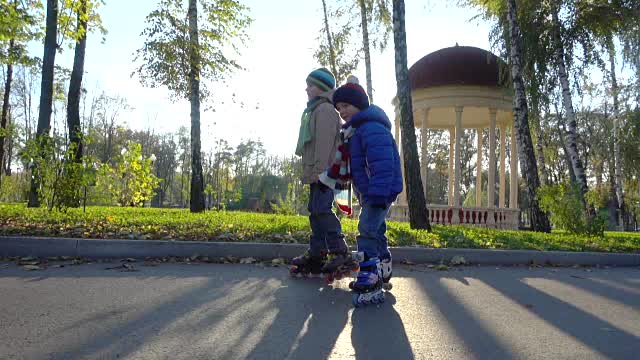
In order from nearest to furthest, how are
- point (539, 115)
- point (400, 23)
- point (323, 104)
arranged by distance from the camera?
point (323, 104), point (400, 23), point (539, 115)

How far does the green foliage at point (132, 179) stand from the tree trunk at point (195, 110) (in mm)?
3306

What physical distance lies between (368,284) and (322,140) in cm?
159

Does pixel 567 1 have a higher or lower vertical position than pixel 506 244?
higher

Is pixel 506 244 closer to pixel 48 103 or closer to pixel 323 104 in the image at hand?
pixel 323 104

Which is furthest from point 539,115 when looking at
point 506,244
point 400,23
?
point 506,244

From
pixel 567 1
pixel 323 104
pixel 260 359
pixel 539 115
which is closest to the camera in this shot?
pixel 260 359

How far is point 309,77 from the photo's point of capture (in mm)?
4828

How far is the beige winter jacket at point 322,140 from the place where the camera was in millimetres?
4605

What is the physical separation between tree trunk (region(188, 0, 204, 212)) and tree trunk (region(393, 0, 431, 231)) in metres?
6.21

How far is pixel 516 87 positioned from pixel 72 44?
1357 centimetres

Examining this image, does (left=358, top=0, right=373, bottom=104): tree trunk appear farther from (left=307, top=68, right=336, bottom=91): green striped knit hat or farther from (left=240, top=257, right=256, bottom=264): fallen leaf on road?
(left=307, top=68, right=336, bottom=91): green striped knit hat

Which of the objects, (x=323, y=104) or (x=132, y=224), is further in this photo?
(x=132, y=224)

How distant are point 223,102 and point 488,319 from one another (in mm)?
12564

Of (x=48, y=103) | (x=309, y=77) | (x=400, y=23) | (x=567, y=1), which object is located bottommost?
(x=309, y=77)
